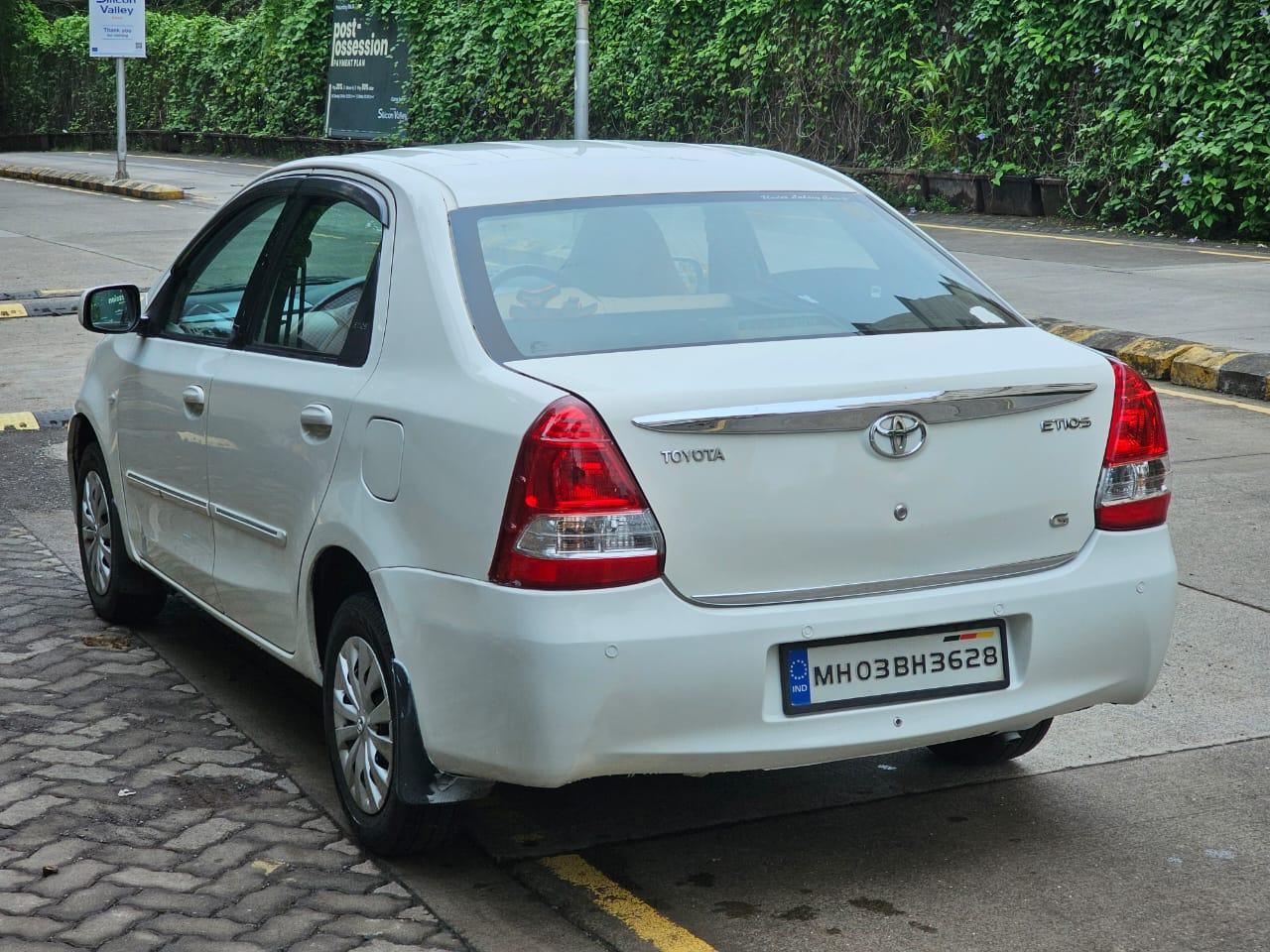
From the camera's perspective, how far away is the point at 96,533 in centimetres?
611

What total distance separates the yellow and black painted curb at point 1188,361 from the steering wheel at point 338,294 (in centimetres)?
612

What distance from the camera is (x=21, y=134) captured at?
51188 mm

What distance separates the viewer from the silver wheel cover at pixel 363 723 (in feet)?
13.2

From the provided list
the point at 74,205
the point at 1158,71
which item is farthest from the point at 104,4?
the point at 1158,71

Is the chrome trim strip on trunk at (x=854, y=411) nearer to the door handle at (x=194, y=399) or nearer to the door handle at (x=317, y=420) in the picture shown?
the door handle at (x=317, y=420)

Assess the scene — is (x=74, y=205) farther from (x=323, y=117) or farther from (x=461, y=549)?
(x=461, y=549)

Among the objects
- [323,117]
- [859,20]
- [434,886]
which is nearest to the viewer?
[434,886]

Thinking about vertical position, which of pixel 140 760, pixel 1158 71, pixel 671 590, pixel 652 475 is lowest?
pixel 140 760

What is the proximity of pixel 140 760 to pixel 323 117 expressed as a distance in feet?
115

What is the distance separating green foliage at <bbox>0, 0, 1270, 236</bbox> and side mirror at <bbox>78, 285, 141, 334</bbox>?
13.5 metres

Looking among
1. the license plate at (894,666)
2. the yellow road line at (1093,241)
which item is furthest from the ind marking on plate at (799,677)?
the yellow road line at (1093,241)

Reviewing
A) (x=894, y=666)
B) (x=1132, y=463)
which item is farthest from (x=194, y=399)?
(x=1132, y=463)

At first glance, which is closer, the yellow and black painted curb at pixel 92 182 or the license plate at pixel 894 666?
the license plate at pixel 894 666

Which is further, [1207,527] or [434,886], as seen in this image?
[1207,527]
